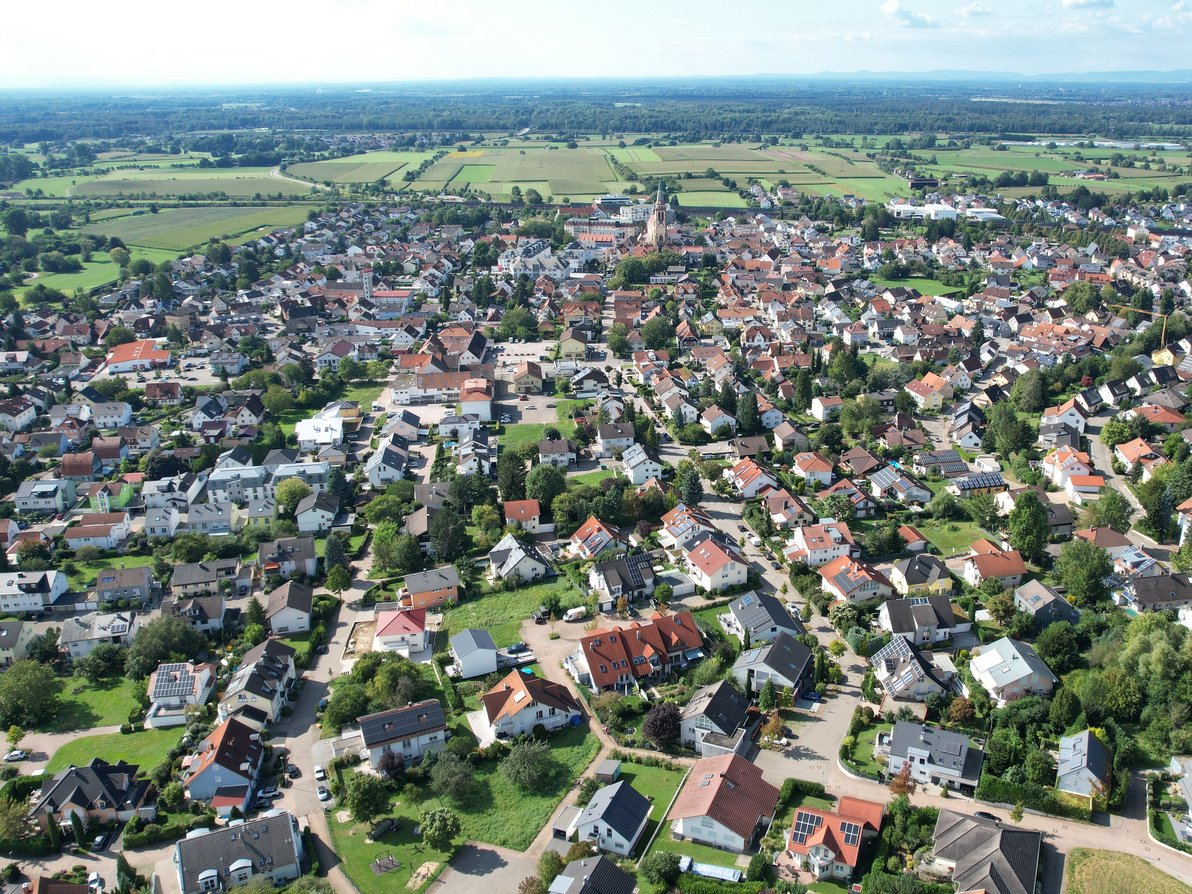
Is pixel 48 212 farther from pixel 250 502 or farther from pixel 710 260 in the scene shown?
pixel 250 502

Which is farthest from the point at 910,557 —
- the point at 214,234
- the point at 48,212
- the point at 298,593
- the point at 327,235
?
the point at 48,212

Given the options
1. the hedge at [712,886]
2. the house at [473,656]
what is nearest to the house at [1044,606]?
the hedge at [712,886]

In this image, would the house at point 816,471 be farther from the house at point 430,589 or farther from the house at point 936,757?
the house at point 936,757

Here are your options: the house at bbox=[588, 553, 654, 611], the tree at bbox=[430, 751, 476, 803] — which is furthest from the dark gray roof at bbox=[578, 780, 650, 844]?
the house at bbox=[588, 553, 654, 611]

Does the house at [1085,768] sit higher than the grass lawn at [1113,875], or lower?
higher

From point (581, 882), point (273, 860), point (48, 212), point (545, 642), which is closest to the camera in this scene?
point (581, 882)

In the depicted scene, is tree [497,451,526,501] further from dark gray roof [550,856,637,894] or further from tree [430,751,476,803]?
dark gray roof [550,856,637,894]

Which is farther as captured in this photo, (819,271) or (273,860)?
(819,271)

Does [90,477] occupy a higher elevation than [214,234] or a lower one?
lower
